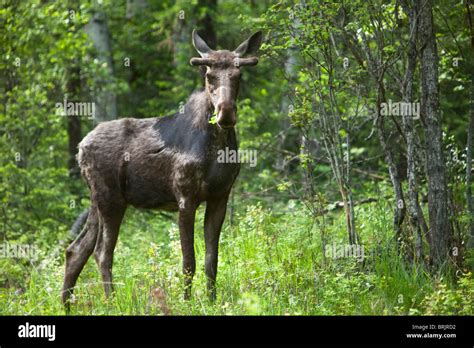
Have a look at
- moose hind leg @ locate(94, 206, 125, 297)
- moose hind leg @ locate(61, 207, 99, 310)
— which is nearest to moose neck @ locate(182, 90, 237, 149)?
moose hind leg @ locate(94, 206, 125, 297)

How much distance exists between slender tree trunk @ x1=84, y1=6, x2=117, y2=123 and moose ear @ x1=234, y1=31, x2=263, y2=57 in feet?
24.4

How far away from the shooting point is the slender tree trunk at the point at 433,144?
849 cm

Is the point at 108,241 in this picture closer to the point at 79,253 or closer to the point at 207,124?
the point at 79,253

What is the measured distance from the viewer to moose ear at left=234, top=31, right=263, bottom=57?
8.47 m

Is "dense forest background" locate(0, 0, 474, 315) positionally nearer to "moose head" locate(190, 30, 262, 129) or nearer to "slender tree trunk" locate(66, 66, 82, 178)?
"slender tree trunk" locate(66, 66, 82, 178)

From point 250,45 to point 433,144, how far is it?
2.43m

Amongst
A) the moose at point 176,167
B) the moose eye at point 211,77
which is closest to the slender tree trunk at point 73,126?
the moose at point 176,167

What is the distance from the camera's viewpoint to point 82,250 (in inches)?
363

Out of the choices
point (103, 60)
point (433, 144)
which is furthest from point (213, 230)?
point (103, 60)

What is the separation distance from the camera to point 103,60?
1617 cm

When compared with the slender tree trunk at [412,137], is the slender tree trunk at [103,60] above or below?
above

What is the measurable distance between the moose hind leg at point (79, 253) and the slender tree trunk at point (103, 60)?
21.1ft

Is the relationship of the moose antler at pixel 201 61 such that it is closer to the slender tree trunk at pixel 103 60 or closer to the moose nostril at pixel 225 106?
the moose nostril at pixel 225 106
